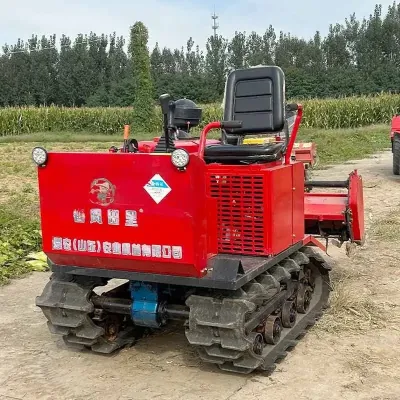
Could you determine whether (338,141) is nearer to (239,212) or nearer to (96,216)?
(239,212)

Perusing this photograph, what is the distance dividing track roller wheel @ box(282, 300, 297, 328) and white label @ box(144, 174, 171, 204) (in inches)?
57.6

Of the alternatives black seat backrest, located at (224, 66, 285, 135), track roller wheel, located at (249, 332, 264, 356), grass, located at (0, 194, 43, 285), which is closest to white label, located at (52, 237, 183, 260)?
track roller wheel, located at (249, 332, 264, 356)

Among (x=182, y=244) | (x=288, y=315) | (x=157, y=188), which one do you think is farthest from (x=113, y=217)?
(x=288, y=315)

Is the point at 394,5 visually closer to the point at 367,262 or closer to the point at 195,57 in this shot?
the point at 195,57

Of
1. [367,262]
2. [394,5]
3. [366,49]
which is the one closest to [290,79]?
[366,49]

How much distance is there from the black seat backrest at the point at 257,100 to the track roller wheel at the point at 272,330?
155 cm

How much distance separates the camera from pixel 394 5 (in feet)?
221

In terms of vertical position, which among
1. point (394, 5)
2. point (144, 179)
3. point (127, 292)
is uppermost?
point (394, 5)

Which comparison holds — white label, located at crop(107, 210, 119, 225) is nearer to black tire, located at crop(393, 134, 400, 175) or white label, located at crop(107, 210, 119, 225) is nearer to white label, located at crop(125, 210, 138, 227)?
white label, located at crop(125, 210, 138, 227)

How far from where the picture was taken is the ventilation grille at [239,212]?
4020 mm

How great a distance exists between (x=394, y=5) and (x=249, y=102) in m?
68.6

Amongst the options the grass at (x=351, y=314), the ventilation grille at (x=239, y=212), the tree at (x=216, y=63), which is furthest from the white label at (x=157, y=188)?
the tree at (x=216, y=63)

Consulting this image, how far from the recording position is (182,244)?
3629 mm

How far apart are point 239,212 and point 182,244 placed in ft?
1.95
